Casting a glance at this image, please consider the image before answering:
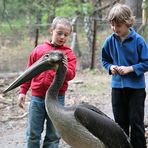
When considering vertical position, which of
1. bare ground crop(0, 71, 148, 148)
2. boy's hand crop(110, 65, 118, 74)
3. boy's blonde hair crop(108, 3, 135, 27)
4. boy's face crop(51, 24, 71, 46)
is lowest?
bare ground crop(0, 71, 148, 148)

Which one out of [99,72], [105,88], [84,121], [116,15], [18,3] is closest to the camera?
[84,121]

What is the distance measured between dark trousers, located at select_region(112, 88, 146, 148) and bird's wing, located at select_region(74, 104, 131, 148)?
0.55 m

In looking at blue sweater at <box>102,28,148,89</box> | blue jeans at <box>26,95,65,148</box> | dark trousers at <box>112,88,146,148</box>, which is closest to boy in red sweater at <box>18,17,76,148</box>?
blue jeans at <box>26,95,65,148</box>

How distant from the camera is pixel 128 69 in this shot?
5012 mm

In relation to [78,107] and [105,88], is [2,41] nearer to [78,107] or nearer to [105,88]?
[105,88]

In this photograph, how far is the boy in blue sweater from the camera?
5.02 m

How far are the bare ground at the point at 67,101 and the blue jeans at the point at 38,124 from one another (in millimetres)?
1306

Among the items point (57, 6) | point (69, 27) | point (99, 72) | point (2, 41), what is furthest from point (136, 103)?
point (57, 6)

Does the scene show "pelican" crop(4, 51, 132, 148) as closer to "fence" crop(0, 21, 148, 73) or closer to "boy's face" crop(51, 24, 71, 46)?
"boy's face" crop(51, 24, 71, 46)

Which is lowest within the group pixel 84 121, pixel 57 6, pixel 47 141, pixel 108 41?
pixel 47 141

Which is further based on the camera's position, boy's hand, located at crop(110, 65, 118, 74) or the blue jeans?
the blue jeans

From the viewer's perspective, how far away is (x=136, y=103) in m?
5.17

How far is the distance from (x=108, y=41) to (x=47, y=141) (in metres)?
1.42

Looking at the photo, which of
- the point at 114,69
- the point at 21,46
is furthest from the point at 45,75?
the point at 21,46
